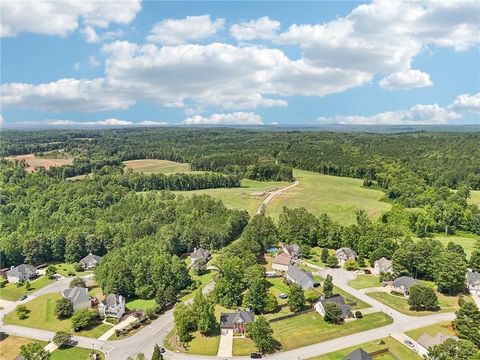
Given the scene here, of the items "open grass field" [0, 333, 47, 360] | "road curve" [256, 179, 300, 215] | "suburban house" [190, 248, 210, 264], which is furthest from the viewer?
"road curve" [256, 179, 300, 215]

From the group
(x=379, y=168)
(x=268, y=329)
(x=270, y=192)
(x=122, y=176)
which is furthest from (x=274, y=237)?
A: (x=379, y=168)

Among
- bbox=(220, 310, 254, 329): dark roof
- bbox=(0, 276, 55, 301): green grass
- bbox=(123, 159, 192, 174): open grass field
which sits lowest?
bbox=(0, 276, 55, 301): green grass

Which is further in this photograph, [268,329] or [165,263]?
[165,263]

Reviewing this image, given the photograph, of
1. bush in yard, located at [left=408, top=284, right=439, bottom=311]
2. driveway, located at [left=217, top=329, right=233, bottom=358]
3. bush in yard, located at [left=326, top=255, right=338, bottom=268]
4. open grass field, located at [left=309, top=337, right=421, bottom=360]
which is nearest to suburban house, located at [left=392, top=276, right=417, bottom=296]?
bush in yard, located at [left=408, top=284, right=439, bottom=311]

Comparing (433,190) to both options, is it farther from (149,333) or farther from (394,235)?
(149,333)

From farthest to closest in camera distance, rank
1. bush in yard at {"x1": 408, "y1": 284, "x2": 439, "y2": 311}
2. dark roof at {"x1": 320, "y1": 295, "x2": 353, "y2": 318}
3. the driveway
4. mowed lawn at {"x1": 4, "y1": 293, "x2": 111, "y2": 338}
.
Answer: bush in yard at {"x1": 408, "y1": 284, "x2": 439, "y2": 311} → dark roof at {"x1": 320, "y1": 295, "x2": 353, "y2": 318} → mowed lawn at {"x1": 4, "y1": 293, "x2": 111, "y2": 338} → the driveway

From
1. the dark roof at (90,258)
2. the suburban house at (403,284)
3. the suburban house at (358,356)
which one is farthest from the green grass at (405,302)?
the dark roof at (90,258)

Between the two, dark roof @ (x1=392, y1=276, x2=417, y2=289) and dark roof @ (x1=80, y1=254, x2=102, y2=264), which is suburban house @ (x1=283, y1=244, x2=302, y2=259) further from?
dark roof @ (x1=80, y1=254, x2=102, y2=264)
